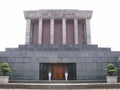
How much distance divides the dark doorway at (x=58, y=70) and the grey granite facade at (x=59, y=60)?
444 mm

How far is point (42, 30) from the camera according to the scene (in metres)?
37.2

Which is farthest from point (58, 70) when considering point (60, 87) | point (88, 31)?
point (88, 31)

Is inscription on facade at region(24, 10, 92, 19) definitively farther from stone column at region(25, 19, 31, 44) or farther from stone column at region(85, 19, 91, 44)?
stone column at region(85, 19, 91, 44)

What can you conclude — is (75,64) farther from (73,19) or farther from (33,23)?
(33,23)

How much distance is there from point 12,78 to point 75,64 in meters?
7.30

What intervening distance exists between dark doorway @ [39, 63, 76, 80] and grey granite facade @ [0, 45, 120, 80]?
1.46ft

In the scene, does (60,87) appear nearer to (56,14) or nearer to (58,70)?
(58,70)

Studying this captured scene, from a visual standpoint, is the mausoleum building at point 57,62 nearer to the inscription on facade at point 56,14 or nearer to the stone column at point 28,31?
the stone column at point 28,31

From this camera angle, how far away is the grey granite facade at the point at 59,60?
25500mm

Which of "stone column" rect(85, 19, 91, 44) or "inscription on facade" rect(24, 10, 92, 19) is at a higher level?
"inscription on facade" rect(24, 10, 92, 19)

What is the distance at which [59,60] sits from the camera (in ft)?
85.5

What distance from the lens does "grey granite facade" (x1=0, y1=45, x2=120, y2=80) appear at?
2550cm

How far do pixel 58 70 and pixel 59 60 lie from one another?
1.20 m

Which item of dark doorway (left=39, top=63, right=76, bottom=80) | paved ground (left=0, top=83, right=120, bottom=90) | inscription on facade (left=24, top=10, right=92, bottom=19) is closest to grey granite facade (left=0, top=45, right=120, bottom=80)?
dark doorway (left=39, top=63, right=76, bottom=80)
